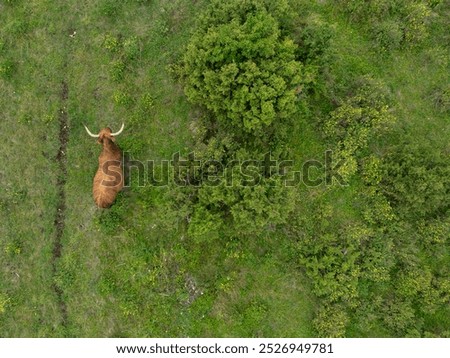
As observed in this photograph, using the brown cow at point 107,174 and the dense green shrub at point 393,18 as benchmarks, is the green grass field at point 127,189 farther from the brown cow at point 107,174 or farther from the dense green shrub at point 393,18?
the brown cow at point 107,174

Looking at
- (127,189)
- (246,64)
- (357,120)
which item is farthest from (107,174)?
(357,120)

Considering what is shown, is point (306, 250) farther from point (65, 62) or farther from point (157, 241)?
point (65, 62)

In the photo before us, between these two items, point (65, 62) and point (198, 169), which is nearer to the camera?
point (198, 169)

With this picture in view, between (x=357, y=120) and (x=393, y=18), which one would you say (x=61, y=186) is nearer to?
(x=357, y=120)

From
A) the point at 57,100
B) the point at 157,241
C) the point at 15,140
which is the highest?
the point at 57,100

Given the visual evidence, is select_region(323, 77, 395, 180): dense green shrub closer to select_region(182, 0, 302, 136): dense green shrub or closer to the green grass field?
the green grass field

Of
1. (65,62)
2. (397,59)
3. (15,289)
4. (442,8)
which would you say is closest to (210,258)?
(15,289)
